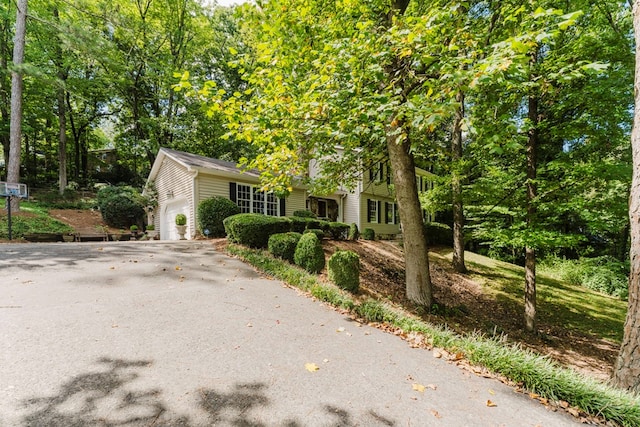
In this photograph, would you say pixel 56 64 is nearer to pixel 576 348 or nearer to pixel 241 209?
pixel 241 209

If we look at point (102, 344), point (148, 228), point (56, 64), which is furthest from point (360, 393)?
point (56, 64)

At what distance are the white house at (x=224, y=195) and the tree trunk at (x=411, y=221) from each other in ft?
9.34

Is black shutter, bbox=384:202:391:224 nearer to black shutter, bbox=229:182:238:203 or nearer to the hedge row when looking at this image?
black shutter, bbox=229:182:238:203

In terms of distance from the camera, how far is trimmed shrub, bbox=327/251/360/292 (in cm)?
623

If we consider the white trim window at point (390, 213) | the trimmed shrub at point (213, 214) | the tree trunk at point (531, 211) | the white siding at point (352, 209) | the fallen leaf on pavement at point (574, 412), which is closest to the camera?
the fallen leaf on pavement at point (574, 412)

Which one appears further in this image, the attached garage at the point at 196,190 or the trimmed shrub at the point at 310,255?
the attached garage at the point at 196,190

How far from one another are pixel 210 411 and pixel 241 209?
11242 mm

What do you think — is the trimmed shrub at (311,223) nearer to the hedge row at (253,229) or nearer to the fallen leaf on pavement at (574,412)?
the hedge row at (253,229)

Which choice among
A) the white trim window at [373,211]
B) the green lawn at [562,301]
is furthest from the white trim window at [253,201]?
the green lawn at [562,301]

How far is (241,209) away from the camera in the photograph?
13.0 metres

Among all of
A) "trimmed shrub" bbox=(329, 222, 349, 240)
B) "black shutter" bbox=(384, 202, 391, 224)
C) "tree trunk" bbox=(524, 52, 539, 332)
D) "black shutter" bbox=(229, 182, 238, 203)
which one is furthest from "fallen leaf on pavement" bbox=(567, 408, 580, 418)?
"black shutter" bbox=(384, 202, 391, 224)

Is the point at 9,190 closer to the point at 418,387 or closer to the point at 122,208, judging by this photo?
the point at 122,208

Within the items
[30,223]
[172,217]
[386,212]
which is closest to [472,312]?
[386,212]

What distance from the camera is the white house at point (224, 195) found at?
1213cm
